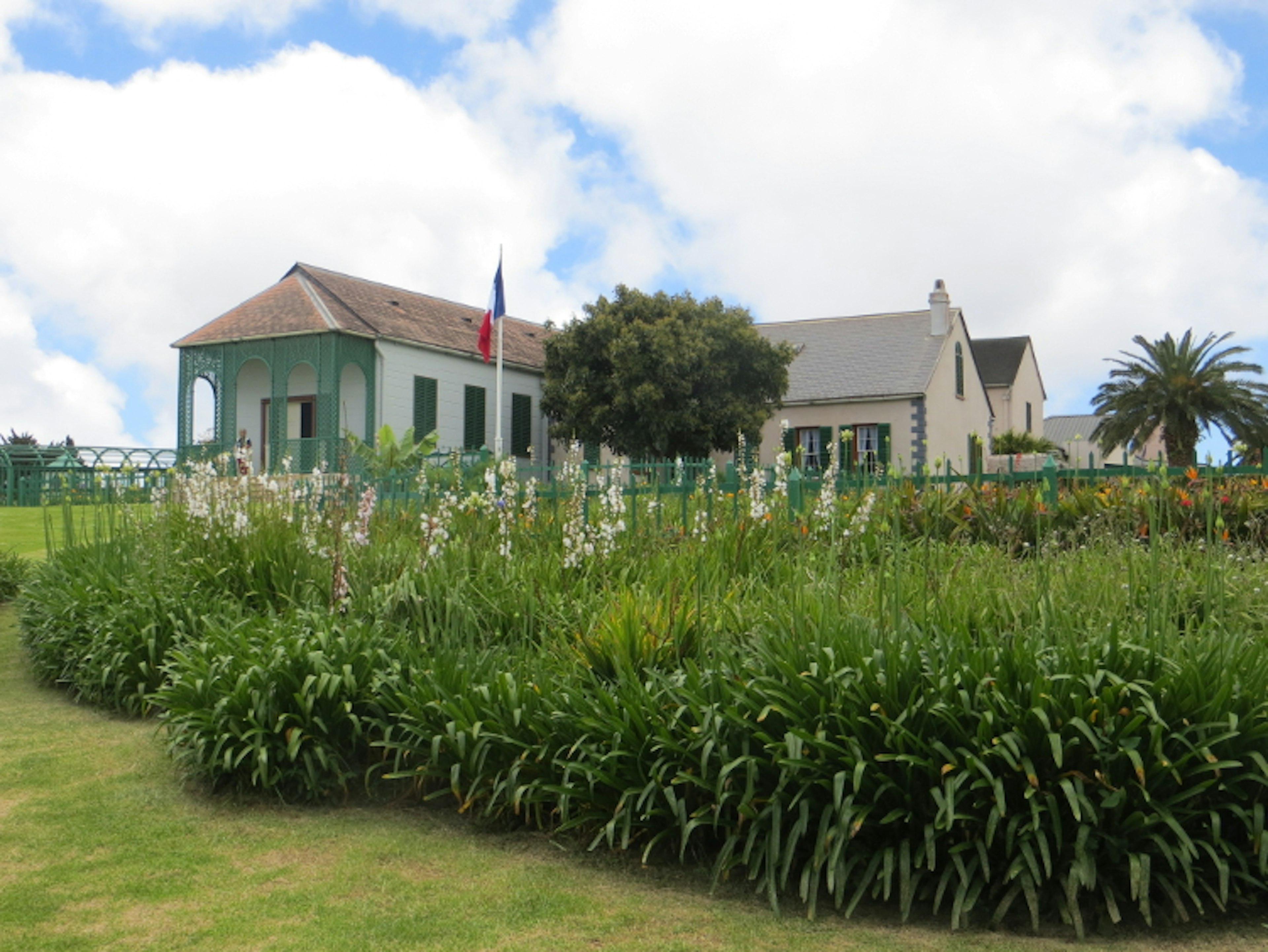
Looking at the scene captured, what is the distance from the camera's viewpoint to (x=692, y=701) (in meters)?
4.14

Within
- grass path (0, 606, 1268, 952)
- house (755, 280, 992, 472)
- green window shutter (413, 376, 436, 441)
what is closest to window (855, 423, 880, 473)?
house (755, 280, 992, 472)

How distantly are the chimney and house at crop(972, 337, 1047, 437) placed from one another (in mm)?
10419

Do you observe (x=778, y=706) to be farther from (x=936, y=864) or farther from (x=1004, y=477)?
(x=1004, y=477)

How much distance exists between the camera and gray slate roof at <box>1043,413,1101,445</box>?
6400 centimetres

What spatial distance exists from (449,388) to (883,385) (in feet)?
40.3

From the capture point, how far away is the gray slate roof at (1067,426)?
2520 inches

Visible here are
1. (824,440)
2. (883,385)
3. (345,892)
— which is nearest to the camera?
(345,892)

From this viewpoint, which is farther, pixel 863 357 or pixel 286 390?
pixel 863 357

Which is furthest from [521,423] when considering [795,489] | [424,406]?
[795,489]

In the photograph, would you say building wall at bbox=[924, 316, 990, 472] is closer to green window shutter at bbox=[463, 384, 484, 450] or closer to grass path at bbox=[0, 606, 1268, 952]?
green window shutter at bbox=[463, 384, 484, 450]

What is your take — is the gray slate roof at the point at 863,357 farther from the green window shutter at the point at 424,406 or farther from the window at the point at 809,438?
the green window shutter at the point at 424,406

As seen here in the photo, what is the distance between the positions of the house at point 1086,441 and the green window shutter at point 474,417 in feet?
50.5

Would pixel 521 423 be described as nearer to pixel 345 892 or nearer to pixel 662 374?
pixel 662 374

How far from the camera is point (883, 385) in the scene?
101ft
